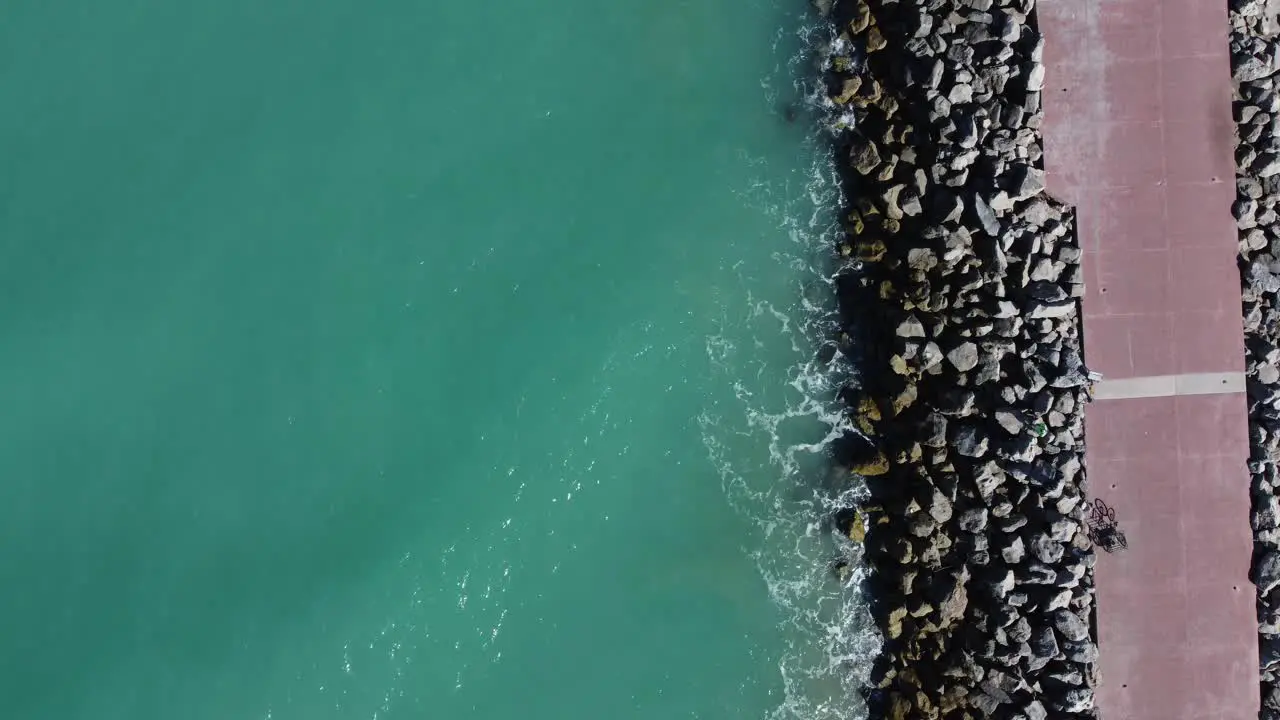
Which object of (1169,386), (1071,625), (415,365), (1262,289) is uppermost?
(1262,289)

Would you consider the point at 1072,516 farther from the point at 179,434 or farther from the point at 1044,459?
the point at 179,434

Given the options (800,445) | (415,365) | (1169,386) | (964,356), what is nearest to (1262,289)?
(1169,386)

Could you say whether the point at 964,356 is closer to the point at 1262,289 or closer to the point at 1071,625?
the point at 1071,625

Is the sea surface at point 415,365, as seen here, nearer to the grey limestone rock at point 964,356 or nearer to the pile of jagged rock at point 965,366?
the pile of jagged rock at point 965,366

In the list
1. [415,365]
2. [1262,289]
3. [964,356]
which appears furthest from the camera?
[415,365]

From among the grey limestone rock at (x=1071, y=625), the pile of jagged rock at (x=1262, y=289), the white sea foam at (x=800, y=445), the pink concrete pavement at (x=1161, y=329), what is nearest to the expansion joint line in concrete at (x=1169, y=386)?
the pink concrete pavement at (x=1161, y=329)

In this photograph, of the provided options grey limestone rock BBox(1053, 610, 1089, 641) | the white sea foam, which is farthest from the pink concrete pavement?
the white sea foam

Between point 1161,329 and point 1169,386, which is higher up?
point 1161,329

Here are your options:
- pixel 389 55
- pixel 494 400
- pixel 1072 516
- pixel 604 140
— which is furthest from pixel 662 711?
pixel 389 55
